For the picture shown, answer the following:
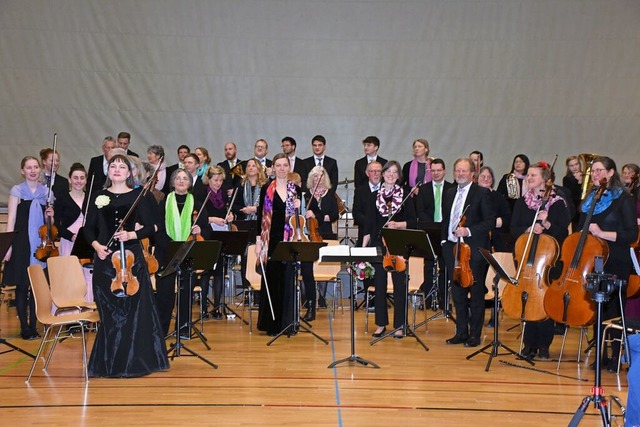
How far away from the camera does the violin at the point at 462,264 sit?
705 centimetres

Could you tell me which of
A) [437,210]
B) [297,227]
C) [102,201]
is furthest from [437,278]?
[102,201]

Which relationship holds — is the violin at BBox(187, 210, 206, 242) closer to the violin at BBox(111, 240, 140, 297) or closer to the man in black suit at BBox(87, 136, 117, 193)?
the violin at BBox(111, 240, 140, 297)

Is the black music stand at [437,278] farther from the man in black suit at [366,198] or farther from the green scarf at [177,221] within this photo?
the green scarf at [177,221]

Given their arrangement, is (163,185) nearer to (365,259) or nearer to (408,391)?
(365,259)

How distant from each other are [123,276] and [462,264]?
2818mm

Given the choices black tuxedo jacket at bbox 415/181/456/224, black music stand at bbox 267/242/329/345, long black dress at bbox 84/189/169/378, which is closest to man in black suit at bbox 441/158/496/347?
black music stand at bbox 267/242/329/345

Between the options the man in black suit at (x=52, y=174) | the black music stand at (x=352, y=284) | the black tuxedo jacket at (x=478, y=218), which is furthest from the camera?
the man in black suit at (x=52, y=174)

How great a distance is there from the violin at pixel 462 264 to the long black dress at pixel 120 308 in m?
2.56

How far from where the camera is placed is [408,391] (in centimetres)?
572

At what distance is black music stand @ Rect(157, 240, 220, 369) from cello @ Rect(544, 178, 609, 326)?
2.52m

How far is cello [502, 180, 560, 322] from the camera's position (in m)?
6.28

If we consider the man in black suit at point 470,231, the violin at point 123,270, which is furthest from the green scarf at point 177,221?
the man in black suit at point 470,231

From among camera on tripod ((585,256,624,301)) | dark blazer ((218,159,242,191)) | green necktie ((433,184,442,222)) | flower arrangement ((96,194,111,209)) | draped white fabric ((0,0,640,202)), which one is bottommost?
camera on tripod ((585,256,624,301))

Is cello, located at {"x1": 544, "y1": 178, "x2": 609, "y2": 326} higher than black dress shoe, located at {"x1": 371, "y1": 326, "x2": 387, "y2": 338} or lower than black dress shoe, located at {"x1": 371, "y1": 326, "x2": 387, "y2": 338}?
higher
